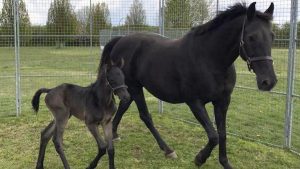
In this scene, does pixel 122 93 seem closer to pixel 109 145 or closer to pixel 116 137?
pixel 109 145

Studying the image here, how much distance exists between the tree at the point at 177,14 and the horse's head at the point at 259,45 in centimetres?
396

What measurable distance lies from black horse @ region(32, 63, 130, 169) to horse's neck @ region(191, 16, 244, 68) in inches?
43.4

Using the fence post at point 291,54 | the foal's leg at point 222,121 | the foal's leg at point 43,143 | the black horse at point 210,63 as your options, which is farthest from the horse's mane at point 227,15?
the foal's leg at point 43,143

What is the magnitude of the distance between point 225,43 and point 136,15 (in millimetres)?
4914

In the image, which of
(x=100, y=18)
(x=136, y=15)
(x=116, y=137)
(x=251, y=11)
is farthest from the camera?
(x=100, y=18)

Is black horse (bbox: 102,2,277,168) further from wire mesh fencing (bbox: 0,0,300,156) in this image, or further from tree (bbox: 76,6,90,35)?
tree (bbox: 76,6,90,35)

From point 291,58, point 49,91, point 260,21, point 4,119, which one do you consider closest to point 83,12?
point 4,119

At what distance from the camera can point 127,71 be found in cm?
563

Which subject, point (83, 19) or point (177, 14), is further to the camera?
point (83, 19)

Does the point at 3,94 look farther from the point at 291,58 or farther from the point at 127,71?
the point at 291,58

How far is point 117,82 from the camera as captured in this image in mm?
4215

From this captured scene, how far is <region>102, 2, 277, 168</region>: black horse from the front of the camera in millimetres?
3875

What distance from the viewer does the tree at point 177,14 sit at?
26.0 feet

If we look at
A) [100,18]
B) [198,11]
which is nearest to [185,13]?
[198,11]
